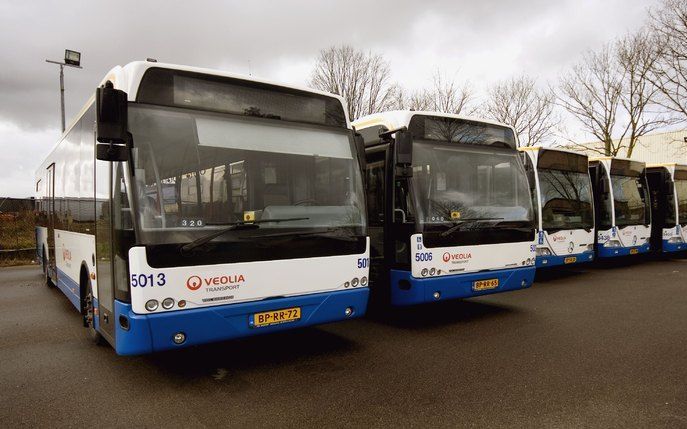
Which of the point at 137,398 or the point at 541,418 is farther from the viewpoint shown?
the point at 137,398

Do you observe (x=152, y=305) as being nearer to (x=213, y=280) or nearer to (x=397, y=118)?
(x=213, y=280)

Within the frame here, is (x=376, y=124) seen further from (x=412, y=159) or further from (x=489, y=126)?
(x=489, y=126)

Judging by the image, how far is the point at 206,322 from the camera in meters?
4.47

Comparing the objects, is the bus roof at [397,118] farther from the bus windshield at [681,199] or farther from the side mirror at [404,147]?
the bus windshield at [681,199]

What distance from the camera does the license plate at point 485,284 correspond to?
698 centimetres

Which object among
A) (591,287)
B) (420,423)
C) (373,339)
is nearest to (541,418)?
(420,423)

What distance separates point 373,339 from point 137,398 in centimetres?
291

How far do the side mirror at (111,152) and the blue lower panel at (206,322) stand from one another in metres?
1.27

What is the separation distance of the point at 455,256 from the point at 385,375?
2.44 metres

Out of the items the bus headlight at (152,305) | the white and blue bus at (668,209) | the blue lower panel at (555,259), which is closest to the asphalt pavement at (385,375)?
the bus headlight at (152,305)

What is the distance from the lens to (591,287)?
1021 centimetres

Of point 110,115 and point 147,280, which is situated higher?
point 110,115

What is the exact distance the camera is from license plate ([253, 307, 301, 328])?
476cm

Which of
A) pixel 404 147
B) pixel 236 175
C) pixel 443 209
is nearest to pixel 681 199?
pixel 443 209
